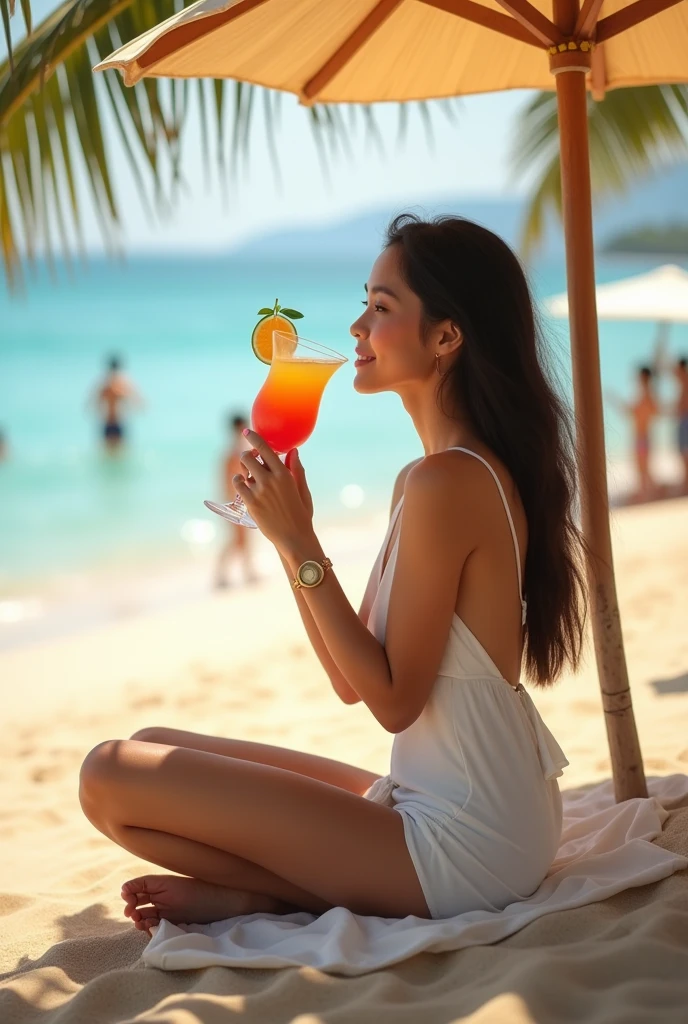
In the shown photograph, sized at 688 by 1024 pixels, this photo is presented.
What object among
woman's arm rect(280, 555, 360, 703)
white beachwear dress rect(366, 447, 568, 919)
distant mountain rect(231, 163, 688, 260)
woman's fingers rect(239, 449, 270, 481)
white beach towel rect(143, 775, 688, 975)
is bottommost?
white beach towel rect(143, 775, 688, 975)

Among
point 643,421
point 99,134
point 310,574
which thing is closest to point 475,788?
point 310,574

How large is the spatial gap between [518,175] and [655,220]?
50.9 meters

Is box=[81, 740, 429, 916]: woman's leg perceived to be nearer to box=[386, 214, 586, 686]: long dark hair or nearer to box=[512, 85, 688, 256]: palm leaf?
box=[386, 214, 586, 686]: long dark hair

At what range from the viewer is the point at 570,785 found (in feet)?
9.77

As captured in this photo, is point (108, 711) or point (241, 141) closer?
point (241, 141)

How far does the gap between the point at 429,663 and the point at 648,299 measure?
917cm

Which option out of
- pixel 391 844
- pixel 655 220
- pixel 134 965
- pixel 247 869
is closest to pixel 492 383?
pixel 391 844

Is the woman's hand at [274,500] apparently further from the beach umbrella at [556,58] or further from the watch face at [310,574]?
the beach umbrella at [556,58]

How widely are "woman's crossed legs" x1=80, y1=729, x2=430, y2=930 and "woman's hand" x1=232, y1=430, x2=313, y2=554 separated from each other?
1.44ft

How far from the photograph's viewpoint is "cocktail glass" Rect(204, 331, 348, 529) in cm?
218

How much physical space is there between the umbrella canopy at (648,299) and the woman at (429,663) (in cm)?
792

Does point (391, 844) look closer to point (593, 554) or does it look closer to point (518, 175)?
point (593, 554)

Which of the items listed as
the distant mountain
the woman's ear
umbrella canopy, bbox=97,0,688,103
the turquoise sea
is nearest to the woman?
the woman's ear

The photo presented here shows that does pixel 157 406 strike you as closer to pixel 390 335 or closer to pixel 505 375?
pixel 390 335
